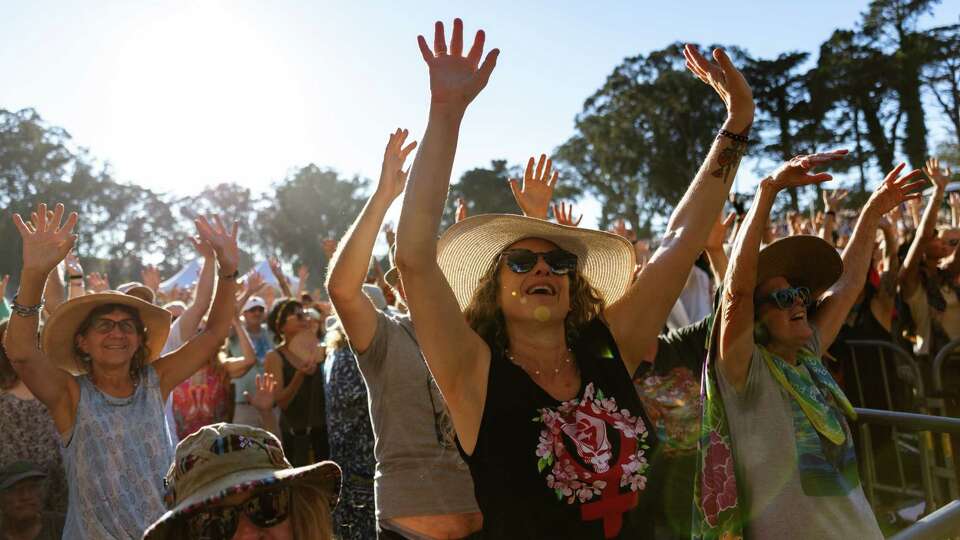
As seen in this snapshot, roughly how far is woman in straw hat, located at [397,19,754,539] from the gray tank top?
157cm

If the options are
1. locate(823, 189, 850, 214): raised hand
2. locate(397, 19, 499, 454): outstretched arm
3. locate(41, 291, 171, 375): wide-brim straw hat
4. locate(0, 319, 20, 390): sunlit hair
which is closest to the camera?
locate(397, 19, 499, 454): outstretched arm

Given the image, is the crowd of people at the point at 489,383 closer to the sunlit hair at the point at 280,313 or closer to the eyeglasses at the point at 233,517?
the eyeglasses at the point at 233,517

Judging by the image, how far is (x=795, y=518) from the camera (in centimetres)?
247

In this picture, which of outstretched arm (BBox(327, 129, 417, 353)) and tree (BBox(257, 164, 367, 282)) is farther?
tree (BBox(257, 164, 367, 282))

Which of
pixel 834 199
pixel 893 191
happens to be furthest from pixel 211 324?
pixel 834 199

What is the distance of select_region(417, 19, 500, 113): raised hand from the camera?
1.94m

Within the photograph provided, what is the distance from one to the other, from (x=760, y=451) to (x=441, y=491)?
1.06 meters

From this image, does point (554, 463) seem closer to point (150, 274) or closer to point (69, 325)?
point (69, 325)

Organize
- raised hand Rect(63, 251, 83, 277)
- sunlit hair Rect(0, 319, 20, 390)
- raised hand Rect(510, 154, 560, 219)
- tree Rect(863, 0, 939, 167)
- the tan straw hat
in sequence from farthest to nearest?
tree Rect(863, 0, 939, 167) → raised hand Rect(63, 251, 83, 277) → sunlit hair Rect(0, 319, 20, 390) → raised hand Rect(510, 154, 560, 219) → the tan straw hat

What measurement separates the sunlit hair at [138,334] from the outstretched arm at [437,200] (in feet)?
6.57

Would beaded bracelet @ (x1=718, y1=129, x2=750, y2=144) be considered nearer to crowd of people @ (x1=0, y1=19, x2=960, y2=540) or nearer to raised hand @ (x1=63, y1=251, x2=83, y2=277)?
crowd of people @ (x1=0, y1=19, x2=960, y2=540)

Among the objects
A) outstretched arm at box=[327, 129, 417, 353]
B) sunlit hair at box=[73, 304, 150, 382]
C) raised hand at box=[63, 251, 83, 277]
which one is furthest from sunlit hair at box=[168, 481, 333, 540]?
raised hand at box=[63, 251, 83, 277]

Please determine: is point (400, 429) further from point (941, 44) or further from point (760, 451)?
point (941, 44)

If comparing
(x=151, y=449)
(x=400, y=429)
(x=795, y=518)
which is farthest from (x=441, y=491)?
(x=151, y=449)
